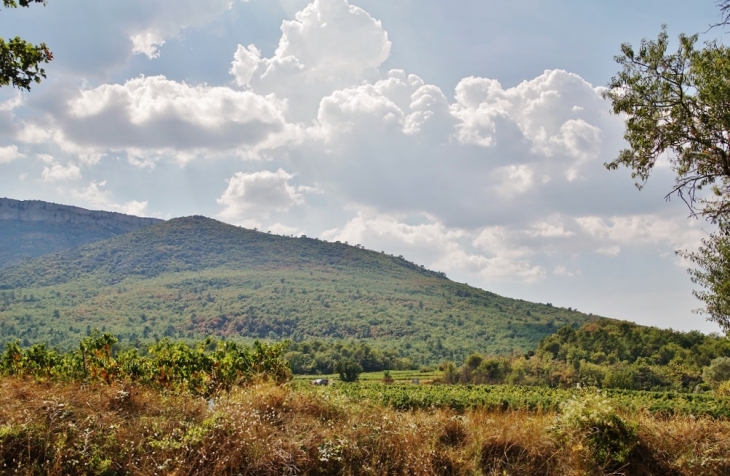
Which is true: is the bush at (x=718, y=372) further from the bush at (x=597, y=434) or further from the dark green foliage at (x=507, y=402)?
the bush at (x=597, y=434)

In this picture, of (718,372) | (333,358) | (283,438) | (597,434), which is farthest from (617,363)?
(283,438)

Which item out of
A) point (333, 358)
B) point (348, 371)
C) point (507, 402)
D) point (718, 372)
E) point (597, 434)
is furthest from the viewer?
point (333, 358)

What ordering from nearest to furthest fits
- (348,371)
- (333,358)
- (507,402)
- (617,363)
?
(507,402), (348,371), (617,363), (333,358)

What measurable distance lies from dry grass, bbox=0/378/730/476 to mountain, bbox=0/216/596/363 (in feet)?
312

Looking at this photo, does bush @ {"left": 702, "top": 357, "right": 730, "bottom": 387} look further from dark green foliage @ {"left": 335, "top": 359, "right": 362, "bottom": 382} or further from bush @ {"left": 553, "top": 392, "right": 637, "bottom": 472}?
bush @ {"left": 553, "top": 392, "right": 637, "bottom": 472}

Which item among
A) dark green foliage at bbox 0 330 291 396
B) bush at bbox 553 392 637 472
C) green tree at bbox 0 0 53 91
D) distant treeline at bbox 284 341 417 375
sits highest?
green tree at bbox 0 0 53 91

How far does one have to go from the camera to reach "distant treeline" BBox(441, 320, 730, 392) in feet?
174

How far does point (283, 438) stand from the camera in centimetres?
821

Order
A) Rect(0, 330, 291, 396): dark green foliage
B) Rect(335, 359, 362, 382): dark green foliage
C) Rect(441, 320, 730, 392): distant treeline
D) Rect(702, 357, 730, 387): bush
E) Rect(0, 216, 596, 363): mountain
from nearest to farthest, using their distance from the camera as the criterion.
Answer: Rect(0, 330, 291, 396): dark green foliage
Rect(702, 357, 730, 387): bush
Rect(441, 320, 730, 392): distant treeline
Rect(335, 359, 362, 382): dark green foliage
Rect(0, 216, 596, 363): mountain

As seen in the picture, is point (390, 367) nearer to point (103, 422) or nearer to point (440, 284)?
point (103, 422)

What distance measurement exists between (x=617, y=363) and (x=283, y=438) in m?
64.2

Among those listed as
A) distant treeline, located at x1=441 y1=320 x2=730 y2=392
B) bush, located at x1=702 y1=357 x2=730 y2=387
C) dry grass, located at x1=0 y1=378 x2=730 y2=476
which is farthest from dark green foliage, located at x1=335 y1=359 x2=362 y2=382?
dry grass, located at x1=0 y1=378 x2=730 y2=476

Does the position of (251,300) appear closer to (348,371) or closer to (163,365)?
(348,371)

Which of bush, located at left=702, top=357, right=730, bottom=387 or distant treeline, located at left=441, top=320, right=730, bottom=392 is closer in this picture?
bush, located at left=702, top=357, right=730, bottom=387
